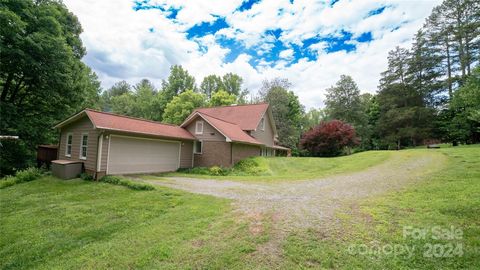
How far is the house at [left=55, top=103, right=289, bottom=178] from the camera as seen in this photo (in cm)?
1264

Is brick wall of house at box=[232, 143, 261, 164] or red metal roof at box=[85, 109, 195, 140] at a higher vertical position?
red metal roof at box=[85, 109, 195, 140]

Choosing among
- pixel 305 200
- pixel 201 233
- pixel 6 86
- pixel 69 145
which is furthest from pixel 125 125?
pixel 305 200

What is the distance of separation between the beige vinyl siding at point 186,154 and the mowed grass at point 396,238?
13.5 metres

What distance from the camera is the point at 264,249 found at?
13.4 feet

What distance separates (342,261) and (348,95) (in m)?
41.4

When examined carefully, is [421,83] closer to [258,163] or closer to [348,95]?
[348,95]

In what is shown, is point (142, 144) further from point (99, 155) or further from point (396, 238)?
point (396, 238)

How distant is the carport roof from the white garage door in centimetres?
66

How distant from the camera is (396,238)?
13.8 ft

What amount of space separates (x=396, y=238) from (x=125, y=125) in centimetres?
1382

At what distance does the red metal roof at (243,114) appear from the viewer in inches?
950

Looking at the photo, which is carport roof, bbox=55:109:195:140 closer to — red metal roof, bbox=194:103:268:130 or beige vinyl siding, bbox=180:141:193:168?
beige vinyl siding, bbox=180:141:193:168

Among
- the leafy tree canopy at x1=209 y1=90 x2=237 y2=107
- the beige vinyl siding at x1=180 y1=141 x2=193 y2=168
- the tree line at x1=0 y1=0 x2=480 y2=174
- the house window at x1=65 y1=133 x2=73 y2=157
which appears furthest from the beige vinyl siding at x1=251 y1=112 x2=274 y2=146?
the house window at x1=65 y1=133 x2=73 y2=157

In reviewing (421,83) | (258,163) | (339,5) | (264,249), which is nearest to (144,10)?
(339,5)
